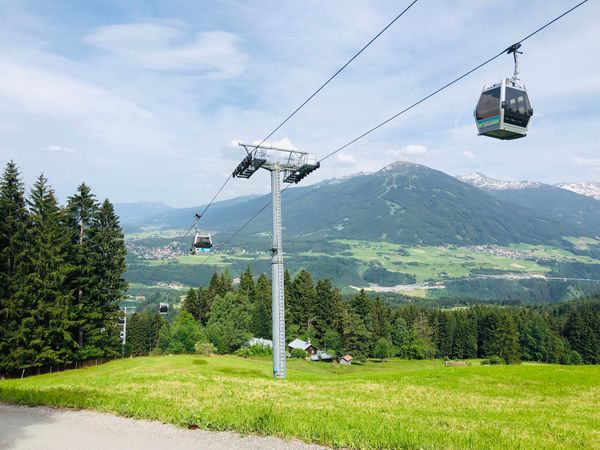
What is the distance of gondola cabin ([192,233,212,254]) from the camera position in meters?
43.9

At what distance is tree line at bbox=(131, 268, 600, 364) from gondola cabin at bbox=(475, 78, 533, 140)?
7134cm

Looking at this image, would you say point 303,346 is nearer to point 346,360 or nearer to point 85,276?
point 346,360

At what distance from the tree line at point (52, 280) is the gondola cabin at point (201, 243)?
16.7m

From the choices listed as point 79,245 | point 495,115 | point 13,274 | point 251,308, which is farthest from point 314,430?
point 251,308

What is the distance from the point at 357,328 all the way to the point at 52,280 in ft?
226

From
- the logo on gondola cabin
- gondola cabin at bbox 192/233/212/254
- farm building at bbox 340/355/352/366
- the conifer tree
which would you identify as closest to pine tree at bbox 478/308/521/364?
farm building at bbox 340/355/352/366

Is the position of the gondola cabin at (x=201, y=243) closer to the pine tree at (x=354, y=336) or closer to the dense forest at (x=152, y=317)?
the dense forest at (x=152, y=317)

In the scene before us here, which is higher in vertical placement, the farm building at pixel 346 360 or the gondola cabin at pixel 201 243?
the gondola cabin at pixel 201 243

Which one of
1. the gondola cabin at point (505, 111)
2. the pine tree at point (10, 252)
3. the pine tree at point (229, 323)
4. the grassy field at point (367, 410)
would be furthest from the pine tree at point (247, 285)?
the gondola cabin at point (505, 111)

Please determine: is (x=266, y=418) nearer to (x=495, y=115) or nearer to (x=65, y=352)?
(x=495, y=115)

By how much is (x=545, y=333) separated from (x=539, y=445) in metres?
129

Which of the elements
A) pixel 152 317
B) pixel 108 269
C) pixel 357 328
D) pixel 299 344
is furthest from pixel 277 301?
pixel 152 317

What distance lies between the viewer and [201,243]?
44.4 meters

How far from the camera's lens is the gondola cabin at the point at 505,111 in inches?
687
